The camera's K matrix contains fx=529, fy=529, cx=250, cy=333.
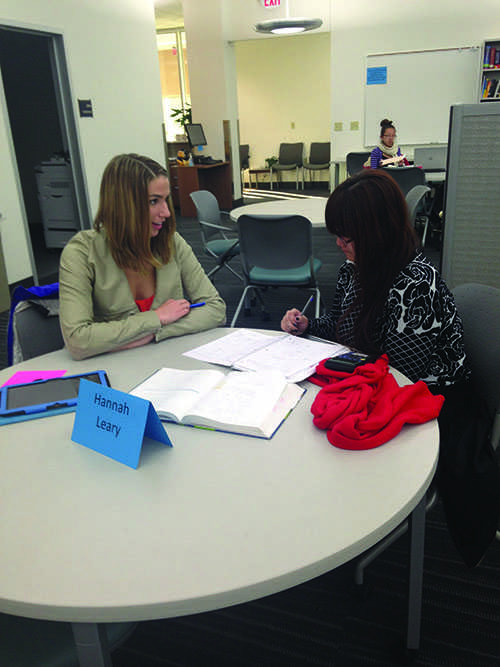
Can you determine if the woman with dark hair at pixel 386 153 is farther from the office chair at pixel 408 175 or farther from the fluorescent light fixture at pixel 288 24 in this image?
the fluorescent light fixture at pixel 288 24

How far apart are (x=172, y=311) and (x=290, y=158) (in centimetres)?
1048

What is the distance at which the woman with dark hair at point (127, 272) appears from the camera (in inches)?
61.7

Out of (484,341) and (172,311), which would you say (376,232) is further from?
(172,311)

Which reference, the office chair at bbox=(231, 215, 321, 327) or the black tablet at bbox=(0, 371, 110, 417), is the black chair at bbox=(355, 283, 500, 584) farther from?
the office chair at bbox=(231, 215, 321, 327)

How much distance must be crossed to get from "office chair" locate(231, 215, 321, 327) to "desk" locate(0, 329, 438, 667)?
2106mm

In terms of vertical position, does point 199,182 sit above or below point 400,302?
below

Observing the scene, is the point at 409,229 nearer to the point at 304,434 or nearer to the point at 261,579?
the point at 304,434

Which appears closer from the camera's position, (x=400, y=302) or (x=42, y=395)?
(x=42, y=395)

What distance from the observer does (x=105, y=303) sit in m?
1.72

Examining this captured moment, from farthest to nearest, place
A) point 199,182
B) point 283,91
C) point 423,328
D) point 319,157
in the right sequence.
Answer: point 283,91 < point 319,157 < point 199,182 < point 423,328

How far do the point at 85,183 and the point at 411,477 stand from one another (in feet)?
18.2

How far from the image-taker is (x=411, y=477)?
3.05 ft

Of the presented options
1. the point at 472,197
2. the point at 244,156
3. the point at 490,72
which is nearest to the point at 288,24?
the point at 490,72

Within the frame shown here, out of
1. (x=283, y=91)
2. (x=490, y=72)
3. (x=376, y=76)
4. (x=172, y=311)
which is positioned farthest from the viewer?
(x=283, y=91)
